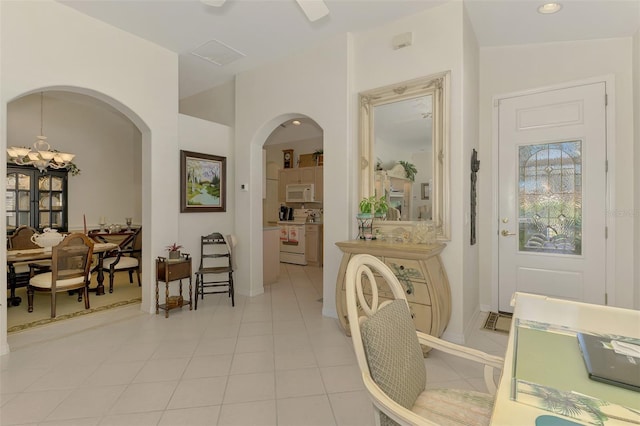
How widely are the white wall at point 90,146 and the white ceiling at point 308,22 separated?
316cm

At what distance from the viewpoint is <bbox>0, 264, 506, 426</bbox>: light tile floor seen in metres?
1.93

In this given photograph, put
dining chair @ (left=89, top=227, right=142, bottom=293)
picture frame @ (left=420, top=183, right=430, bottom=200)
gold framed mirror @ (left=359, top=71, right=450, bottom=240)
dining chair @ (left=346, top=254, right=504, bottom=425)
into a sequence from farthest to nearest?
1. dining chair @ (left=89, top=227, right=142, bottom=293)
2. picture frame @ (left=420, top=183, right=430, bottom=200)
3. gold framed mirror @ (left=359, top=71, right=450, bottom=240)
4. dining chair @ (left=346, top=254, right=504, bottom=425)

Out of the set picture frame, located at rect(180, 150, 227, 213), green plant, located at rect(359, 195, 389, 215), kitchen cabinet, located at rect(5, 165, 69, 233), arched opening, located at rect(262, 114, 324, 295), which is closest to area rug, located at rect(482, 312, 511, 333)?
green plant, located at rect(359, 195, 389, 215)

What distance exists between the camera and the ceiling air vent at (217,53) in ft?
12.4

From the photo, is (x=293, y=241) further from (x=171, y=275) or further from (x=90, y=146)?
(x=90, y=146)

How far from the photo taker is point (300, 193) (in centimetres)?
756

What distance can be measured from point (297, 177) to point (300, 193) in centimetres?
44

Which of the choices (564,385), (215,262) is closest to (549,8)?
(564,385)

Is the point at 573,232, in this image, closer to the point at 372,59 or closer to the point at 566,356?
the point at 372,59

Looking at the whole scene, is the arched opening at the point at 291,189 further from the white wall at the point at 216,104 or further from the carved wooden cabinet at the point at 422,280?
the carved wooden cabinet at the point at 422,280

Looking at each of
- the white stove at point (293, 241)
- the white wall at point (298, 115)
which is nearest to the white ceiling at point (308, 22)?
the white wall at point (298, 115)

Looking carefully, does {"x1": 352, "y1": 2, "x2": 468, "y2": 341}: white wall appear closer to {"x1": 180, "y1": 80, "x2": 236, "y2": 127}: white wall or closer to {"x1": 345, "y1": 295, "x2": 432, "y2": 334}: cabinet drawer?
{"x1": 345, "y1": 295, "x2": 432, "y2": 334}: cabinet drawer

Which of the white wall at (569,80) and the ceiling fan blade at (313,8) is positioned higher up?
the ceiling fan blade at (313,8)

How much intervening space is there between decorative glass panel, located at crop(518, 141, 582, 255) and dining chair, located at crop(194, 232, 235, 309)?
3521 mm
